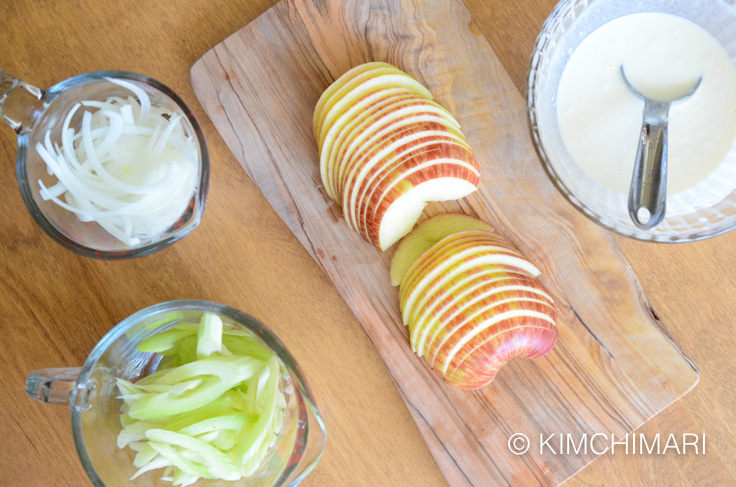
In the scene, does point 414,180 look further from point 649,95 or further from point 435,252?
point 649,95

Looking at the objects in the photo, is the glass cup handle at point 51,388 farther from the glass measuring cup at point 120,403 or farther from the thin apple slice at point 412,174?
the thin apple slice at point 412,174

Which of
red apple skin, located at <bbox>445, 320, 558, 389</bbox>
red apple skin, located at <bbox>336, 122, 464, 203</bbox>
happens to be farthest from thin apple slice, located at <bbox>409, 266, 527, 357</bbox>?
red apple skin, located at <bbox>336, 122, 464, 203</bbox>

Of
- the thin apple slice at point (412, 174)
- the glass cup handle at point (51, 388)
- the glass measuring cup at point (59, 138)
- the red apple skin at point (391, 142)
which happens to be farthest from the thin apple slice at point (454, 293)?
the glass cup handle at point (51, 388)

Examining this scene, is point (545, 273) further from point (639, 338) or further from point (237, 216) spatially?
point (237, 216)

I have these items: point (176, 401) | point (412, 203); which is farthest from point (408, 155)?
point (176, 401)

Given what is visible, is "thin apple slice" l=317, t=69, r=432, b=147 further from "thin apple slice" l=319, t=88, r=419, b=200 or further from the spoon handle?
the spoon handle

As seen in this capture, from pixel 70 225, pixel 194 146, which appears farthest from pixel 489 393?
pixel 70 225
